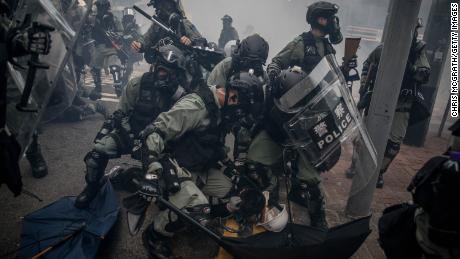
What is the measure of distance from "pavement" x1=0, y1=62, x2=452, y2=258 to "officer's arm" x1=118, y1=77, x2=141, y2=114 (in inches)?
44.6

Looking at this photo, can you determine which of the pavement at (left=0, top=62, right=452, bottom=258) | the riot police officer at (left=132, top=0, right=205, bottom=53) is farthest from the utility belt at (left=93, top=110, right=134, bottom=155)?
the riot police officer at (left=132, top=0, right=205, bottom=53)

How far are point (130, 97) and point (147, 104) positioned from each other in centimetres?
30

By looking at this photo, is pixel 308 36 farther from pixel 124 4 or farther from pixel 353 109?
pixel 124 4

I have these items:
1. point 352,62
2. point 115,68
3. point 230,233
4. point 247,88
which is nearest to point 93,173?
point 230,233

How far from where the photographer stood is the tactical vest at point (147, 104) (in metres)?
4.12

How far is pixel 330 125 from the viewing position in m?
2.42

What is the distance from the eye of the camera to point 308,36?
5074 mm

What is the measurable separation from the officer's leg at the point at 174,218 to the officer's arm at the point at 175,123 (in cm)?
45

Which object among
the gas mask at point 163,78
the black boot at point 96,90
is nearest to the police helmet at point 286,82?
the gas mask at point 163,78

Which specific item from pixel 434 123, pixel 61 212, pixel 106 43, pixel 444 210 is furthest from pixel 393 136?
pixel 106 43

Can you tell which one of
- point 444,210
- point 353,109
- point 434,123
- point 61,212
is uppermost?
point 353,109

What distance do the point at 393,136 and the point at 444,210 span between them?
3086mm

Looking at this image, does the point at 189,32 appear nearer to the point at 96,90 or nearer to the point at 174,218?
the point at 96,90

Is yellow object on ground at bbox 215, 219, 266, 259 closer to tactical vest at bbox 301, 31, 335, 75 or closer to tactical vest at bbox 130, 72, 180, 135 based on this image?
tactical vest at bbox 130, 72, 180, 135
